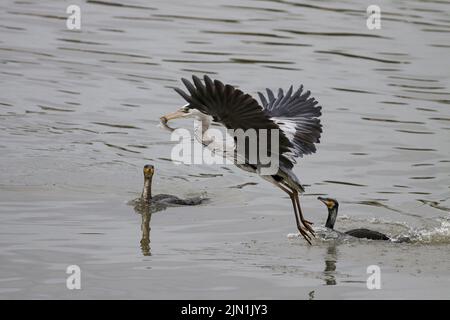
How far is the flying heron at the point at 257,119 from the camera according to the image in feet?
30.8

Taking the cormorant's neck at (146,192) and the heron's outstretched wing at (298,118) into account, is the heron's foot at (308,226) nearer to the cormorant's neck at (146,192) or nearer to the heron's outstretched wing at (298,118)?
the heron's outstretched wing at (298,118)

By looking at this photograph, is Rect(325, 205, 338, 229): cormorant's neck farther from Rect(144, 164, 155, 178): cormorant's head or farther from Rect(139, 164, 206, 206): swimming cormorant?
Rect(144, 164, 155, 178): cormorant's head

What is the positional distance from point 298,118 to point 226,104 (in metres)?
1.97

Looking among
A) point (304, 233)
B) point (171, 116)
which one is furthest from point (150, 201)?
point (171, 116)

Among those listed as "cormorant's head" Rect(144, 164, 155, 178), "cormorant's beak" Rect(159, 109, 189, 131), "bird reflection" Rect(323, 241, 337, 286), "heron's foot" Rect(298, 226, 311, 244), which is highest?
"cormorant's beak" Rect(159, 109, 189, 131)

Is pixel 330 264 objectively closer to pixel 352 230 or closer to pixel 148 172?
pixel 352 230

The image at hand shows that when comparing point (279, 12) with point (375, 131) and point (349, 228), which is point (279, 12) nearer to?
point (375, 131)

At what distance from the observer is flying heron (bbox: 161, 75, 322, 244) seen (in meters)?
9.39

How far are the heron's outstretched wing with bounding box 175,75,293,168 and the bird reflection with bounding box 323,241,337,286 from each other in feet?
4.83

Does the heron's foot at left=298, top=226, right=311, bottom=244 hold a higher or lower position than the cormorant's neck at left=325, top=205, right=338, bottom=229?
lower

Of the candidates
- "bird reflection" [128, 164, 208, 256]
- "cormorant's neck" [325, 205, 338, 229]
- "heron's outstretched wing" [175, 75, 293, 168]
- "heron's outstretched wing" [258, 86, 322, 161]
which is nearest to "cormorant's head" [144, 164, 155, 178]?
"bird reflection" [128, 164, 208, 256]

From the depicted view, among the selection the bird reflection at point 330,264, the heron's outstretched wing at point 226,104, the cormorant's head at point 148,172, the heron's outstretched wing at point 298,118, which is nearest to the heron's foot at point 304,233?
the bird reflection at point 330,264

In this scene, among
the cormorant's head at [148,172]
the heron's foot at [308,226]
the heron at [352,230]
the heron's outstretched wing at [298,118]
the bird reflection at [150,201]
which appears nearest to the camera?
the heron's outstretched wing at [298,118]

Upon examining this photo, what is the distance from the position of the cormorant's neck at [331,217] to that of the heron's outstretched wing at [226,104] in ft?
7.53
